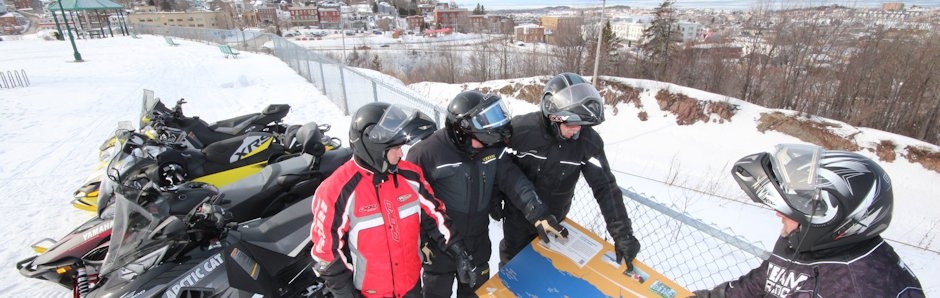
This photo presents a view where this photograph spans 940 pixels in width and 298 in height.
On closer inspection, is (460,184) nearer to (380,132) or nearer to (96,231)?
(380,132)

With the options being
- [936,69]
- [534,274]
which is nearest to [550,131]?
[534,274]

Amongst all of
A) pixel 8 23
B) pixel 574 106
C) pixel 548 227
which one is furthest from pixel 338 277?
pixel 8 23

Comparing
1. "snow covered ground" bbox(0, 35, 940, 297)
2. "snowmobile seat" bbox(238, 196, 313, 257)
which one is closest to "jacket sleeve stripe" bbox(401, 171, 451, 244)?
"snowmobile seat" bbox(238, 196, 313, 257)

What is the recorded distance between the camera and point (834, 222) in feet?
4.93

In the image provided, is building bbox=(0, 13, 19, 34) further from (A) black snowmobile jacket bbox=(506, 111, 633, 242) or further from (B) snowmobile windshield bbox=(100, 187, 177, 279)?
(A) black snowmobile jacket bbox=(506, 111, 633, 242)

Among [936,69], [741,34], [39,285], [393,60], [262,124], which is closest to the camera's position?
[39,285]

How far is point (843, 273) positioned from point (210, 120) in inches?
457

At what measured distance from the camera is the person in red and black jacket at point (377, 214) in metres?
2.30

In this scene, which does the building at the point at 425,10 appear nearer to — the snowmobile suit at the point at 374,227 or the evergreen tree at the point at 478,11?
the evergreen tree at the point at 478,11

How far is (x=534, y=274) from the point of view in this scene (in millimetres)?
2436

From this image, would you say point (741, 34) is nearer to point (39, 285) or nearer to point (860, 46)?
point (860, 46)

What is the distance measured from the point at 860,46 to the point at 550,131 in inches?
1053

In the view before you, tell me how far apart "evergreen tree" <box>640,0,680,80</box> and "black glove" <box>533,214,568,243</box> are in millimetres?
31656

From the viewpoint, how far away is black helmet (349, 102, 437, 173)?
7.40ft
